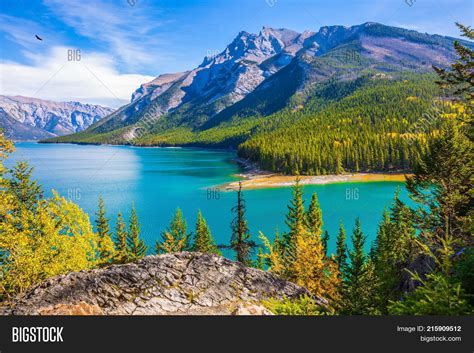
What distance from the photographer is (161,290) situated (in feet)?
35.9

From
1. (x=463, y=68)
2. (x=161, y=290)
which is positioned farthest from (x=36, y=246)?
(x=463, y=68)

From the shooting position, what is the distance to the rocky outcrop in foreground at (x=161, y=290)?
9.55m

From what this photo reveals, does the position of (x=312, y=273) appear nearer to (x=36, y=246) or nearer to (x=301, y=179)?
(x=36, y=246)

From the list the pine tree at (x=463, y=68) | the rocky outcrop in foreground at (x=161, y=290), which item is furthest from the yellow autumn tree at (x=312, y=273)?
the pine tree at (x=463, y=68)

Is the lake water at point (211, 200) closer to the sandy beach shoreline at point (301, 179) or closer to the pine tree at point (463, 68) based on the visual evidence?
the sandy beach shoreline at point (301, 179)

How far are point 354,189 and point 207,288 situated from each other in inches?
3194

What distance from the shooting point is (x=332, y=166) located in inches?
4286

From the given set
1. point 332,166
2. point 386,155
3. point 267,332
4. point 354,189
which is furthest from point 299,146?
point 267,332

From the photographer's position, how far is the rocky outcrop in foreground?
31.3 ft

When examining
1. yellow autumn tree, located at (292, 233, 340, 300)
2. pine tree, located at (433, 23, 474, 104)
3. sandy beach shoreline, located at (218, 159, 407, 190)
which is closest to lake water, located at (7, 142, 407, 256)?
sandy beach shoreline, located at (218, 159, 407, 190)

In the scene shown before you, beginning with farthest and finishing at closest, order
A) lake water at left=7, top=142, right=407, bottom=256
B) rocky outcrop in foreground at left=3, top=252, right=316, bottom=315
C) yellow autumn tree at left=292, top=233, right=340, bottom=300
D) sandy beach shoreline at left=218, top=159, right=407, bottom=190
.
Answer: sandy beach shoreline at left=218, top=159, right=407, bottom=190, lake water at left=7, top=142, right=407, bottom=256, yellow autumn tree at left=292, top=233, right=340, bottom=300, rocky outcrop in foreground at left=3, top=252, right=316, bottom=315

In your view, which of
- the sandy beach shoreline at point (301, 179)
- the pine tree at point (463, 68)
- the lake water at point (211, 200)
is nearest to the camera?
the pine tree at point (463, 68)

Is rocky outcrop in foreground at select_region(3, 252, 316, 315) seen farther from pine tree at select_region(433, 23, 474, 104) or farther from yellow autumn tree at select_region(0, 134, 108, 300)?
pine tree at select_region(433, 23, 474, 104)

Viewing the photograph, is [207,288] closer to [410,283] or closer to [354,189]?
[410,283]
